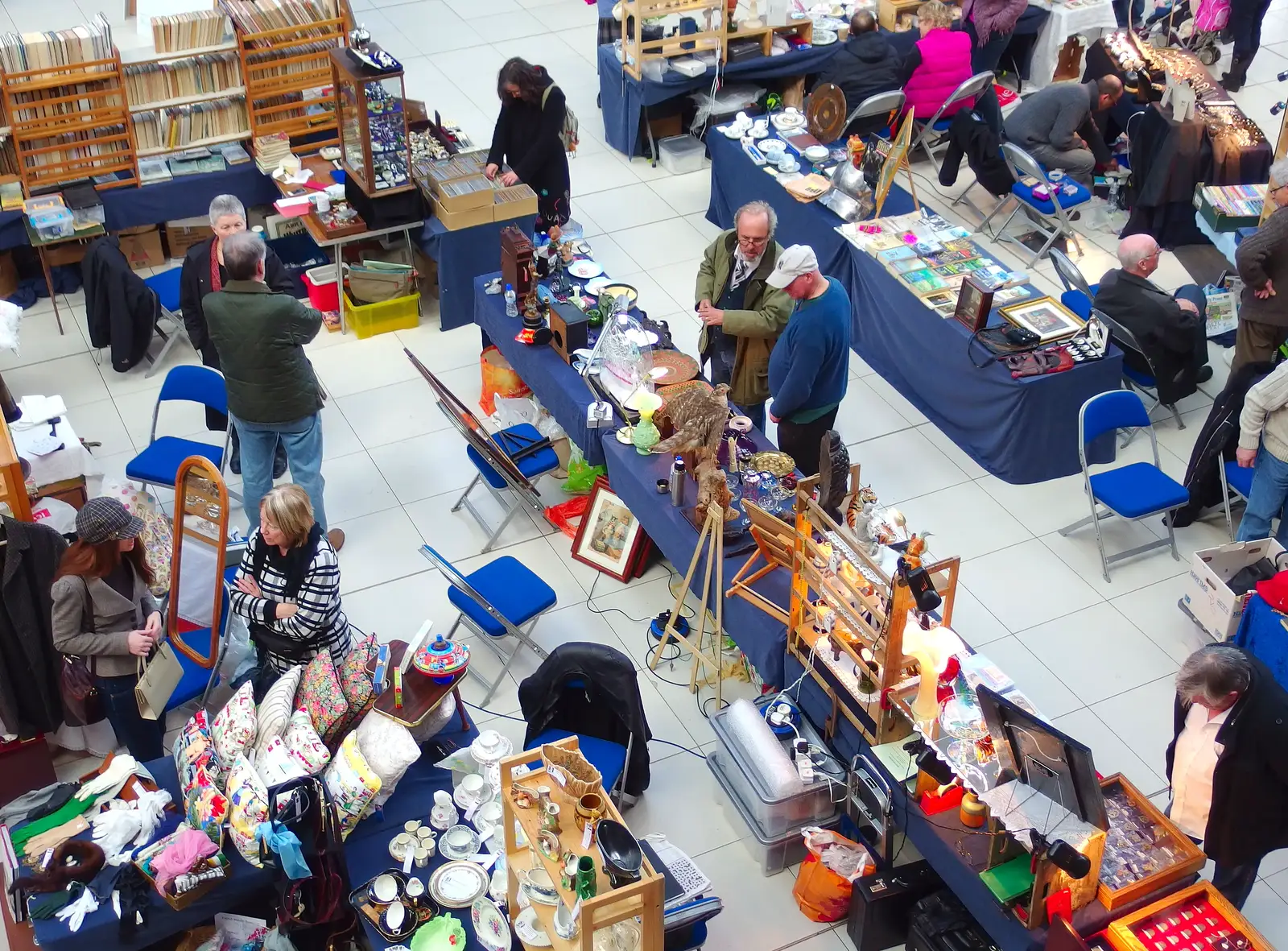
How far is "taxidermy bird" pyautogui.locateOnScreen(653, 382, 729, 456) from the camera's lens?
241 inches

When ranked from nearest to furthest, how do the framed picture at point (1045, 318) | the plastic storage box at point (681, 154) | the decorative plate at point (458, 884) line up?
the decorative plate at point (458, 884) → the framed picture at point (1045, 318) → the plastic storage box at point (681, 154)

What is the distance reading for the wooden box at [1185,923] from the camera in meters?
4.46

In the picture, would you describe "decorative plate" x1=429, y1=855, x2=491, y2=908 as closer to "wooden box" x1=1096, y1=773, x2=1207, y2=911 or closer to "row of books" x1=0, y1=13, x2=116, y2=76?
"wooden box" x1=1096, y1=773, x2=1207, y2=911

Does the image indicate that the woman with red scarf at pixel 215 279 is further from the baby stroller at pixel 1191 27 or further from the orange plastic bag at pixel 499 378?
the baby stroller at pixel 1191 27

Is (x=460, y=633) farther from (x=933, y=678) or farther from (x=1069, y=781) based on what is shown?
(x=1069, y=781)

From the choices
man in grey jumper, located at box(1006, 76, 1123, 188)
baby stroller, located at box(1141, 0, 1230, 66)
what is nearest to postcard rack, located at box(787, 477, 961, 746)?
man in grey jumper, located at box(1006, 76, 1123, 188)

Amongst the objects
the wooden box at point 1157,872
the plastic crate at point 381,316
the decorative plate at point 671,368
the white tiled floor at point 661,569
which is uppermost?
the decorative plate at point 671,368

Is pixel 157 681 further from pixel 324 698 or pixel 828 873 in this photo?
pixel 828 873

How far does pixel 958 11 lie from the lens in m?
10.7

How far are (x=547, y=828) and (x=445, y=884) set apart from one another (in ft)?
2.69

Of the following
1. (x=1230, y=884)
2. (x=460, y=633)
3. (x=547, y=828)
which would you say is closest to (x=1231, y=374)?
(x=1230, y=884)

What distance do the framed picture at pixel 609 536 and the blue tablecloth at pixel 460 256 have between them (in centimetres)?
215

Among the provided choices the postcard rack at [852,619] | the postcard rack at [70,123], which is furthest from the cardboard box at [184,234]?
the postcard rack at [852,619]

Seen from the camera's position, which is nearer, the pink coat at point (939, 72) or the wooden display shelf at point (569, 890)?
the wooden display shelf at point (569, 890)
